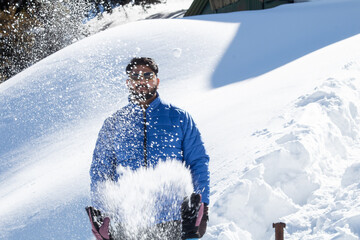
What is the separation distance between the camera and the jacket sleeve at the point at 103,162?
2.09 meters

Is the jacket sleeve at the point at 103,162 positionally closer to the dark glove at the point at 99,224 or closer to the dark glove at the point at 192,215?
the dark glove at the point at 99,224

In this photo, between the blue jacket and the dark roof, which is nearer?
the blue jacket

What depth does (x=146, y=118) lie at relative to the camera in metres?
2.11

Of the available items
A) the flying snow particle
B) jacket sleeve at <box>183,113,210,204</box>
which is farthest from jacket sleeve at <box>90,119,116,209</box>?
the flying snow particle

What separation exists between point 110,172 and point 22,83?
721 centimetres

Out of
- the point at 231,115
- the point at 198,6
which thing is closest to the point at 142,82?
the point at 231,115

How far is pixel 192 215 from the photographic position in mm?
2006

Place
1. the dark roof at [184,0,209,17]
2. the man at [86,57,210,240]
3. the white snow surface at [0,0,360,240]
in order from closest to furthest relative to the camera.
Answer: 1. the man at [86,57,210,240]
2. the white snow surface at [0,0,360,240]
3. the dark roof at [184,0,209,17]

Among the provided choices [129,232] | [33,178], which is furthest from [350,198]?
[33,178]

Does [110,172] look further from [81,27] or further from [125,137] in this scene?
[81,27]

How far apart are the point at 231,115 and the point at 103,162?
337 centimetres

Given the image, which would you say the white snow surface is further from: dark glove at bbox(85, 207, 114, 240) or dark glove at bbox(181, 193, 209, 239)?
dark glove at bbox(85, 207, 114, 240)

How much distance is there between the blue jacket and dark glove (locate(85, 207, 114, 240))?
125 mm

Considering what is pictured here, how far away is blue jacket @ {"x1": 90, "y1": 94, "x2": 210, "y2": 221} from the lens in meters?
2.07
